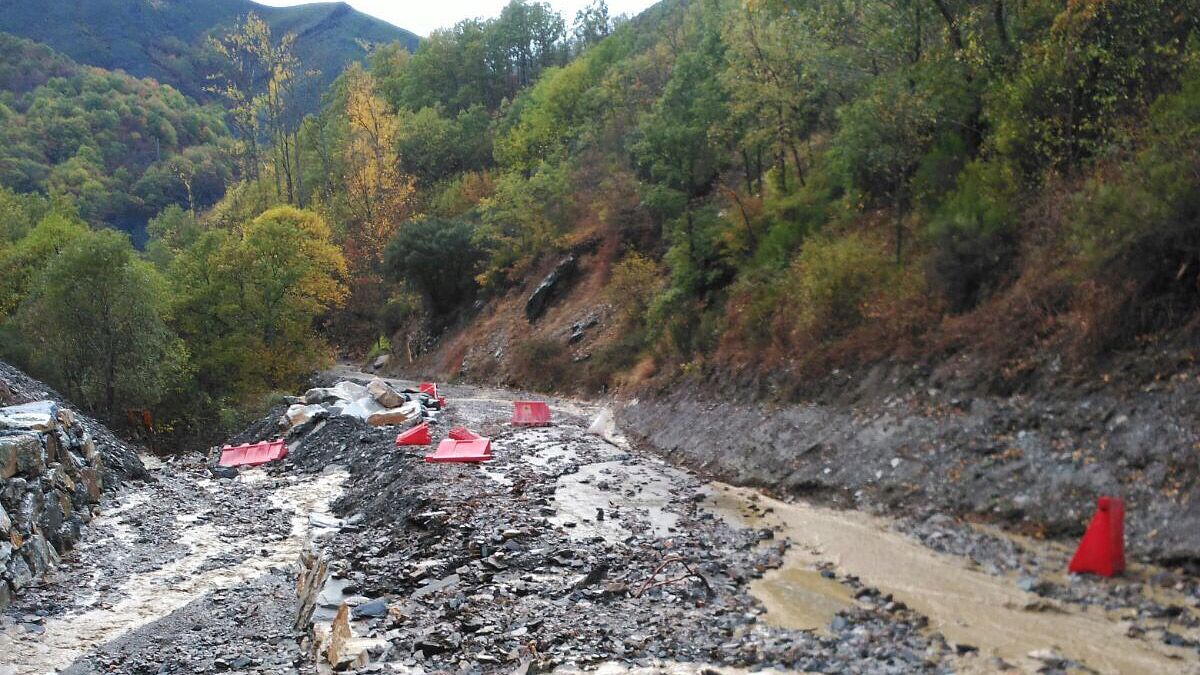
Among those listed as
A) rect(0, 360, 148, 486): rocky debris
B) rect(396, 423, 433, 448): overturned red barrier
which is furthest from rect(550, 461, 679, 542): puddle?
rect(0, 360, 148, 486): rocky debris

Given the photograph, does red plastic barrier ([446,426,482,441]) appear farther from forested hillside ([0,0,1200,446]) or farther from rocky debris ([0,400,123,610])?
rocky debris ([0,400,123,610])

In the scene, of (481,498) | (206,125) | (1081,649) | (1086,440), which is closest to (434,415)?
(481,498)

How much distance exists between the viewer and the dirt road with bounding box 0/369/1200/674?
7641mm

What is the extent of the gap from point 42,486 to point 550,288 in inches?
1155

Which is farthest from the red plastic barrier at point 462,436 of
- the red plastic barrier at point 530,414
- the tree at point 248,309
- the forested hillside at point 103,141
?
the forested hillside at point 103,141

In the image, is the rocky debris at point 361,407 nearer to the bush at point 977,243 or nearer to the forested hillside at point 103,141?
the bush at point 977,243

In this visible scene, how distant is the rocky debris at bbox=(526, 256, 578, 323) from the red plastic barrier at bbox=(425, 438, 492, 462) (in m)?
23.5

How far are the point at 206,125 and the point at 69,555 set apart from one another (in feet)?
515

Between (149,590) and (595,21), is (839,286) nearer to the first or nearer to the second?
(149,590)

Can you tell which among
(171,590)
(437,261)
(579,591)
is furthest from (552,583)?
(437,261)

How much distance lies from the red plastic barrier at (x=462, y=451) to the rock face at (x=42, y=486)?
274 inches

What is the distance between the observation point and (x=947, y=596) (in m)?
8.86

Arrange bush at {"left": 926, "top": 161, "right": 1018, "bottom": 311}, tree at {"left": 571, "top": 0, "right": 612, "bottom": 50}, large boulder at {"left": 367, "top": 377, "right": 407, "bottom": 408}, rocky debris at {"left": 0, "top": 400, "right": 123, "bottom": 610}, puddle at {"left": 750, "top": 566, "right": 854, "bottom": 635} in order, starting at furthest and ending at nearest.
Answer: tree at {"left": 571, "top": 0, "right": 612, "bottom": 50} < large boulder at {"left": 367, "top": 377, "right": 407, "bottom": 408} < bush at {"left": 926, "top": 161, "right": 1018, "bottom": 311} < rocky debris at {"left": 0, "top": 400, "right": 123, "bottom": 610} < puddle at {"left": 750, "top": 566, "right": 854, "bottom": 635}

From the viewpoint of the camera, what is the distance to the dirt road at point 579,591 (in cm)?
764
